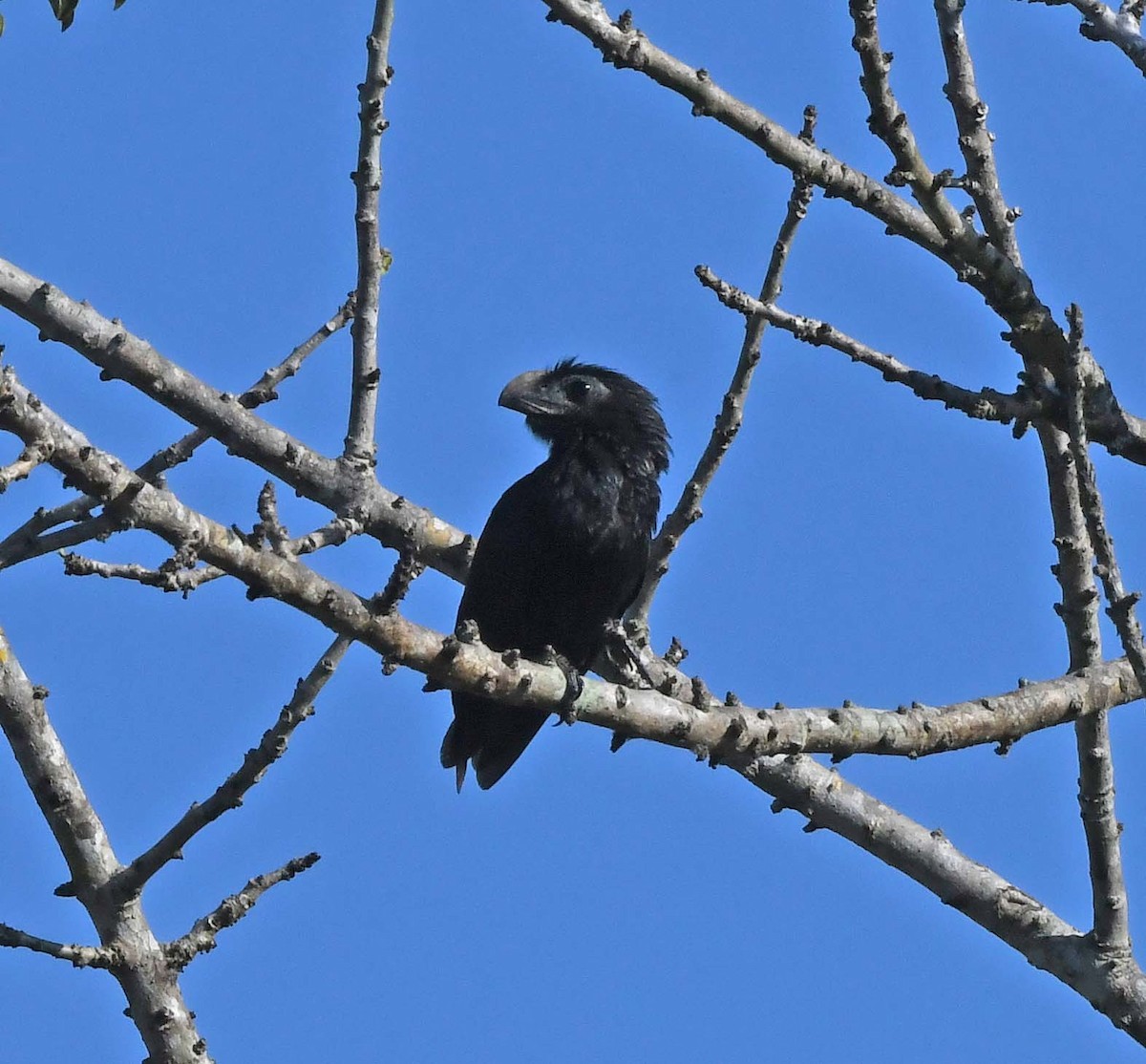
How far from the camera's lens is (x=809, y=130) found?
16.7 ft

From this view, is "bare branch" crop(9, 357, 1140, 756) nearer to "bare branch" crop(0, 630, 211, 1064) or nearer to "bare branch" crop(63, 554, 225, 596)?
"bare branch" crop(63, 554, 225, 596)

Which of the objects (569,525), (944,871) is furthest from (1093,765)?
(569,525)

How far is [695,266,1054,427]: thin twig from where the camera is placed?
4.36 meters

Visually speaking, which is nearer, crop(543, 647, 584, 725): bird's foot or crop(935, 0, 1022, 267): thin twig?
crop(543, 647, 584, 725): bird's foot

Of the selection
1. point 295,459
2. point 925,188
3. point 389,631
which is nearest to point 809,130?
point 925,188

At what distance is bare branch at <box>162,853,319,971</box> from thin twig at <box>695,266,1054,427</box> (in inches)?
71.0

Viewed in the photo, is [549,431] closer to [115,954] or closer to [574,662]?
[574,662]

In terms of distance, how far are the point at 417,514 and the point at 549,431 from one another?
1.18 m

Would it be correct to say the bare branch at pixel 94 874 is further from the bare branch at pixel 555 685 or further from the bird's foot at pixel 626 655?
the bird's foot at pixel 626 655

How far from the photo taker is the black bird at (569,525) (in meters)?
6.61

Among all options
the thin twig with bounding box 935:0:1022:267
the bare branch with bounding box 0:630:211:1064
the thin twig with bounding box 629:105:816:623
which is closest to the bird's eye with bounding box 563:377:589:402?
the thin twig with bounding box 629:105:816:623

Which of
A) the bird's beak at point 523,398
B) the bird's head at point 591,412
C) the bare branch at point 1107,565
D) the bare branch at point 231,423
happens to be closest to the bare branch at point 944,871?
the bare branch at point 1107,565

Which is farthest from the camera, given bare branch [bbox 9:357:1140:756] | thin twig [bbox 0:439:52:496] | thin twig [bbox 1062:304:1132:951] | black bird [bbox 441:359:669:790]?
black bird [bbox 441:359:669:790]

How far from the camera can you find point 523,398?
702 centimetres
